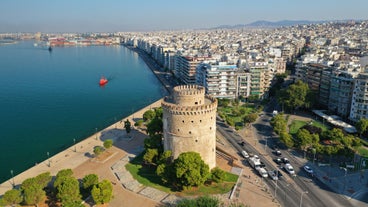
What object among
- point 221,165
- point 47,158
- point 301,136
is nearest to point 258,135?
point 301,136

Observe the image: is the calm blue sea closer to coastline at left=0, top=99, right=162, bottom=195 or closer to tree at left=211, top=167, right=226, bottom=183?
coastline at left=0, top=99, right=162, bottom=195

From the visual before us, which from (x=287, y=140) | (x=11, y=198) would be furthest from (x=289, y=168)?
(x=11, y=198)

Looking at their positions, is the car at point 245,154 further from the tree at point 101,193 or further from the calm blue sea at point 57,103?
the calm blue sea at point 57,103

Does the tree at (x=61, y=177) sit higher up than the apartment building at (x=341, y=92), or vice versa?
the apartment building at (x=341, y=92)

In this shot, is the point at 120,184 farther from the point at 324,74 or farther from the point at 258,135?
the point at 324,74

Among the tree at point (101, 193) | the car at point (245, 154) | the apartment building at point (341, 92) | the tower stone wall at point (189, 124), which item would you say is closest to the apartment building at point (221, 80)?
the apartment building at point (341, 92)

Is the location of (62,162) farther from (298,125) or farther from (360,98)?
(360,98)

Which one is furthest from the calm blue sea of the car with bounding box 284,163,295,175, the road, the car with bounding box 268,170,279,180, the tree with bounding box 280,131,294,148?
A: the car with bounding box 284,163,295,175
